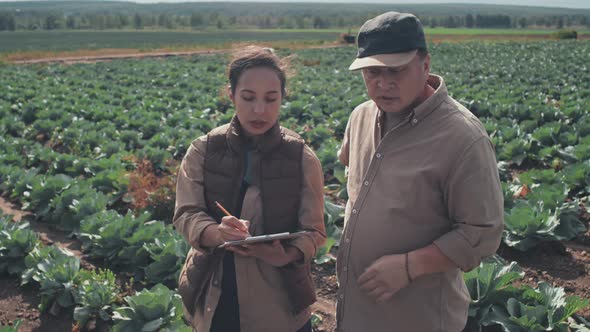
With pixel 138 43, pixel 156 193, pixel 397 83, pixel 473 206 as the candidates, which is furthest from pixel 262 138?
pixel 138 43

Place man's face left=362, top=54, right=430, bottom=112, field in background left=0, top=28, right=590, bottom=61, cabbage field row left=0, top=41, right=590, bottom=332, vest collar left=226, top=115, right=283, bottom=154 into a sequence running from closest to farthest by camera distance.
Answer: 1. man's face left=362, top=54, right=430, bottom=112
2. vest collar left=226, top=115, right=283, bottom=154
3. cabbage field row left=0, top=41, right=590, bottom=332
4. field in background left=0, top=28, right=590, bottom=61

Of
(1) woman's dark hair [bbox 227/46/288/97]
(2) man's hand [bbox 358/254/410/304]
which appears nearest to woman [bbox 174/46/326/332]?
(1) woman's dark hair [bbox 227/46/288/97]

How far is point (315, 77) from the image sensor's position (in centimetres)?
1914

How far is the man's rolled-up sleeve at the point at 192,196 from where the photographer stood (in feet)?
6.98

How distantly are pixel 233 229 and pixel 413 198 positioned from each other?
2.26 ft

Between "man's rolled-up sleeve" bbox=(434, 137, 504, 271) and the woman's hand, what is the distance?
1.91 feet

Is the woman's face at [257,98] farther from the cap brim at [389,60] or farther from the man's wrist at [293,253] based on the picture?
the man's wrist at [293,253]

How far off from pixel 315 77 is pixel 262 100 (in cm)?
1732

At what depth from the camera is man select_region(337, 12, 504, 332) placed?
6.11 feet

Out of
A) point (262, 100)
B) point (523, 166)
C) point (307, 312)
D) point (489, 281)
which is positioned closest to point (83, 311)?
point (307, 312)

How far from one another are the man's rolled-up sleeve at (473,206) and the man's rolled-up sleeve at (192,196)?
935 mm

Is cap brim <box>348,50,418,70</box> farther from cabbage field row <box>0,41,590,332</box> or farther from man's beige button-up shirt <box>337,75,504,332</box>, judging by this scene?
cabbage field row <box>0,41,590,332</box>

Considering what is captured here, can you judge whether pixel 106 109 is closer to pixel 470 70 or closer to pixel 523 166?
pixel 523 166

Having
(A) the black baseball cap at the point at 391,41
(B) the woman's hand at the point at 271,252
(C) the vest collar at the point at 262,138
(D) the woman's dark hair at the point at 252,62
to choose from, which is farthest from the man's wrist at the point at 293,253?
(A) the black baseball cap at the point at 391,41
